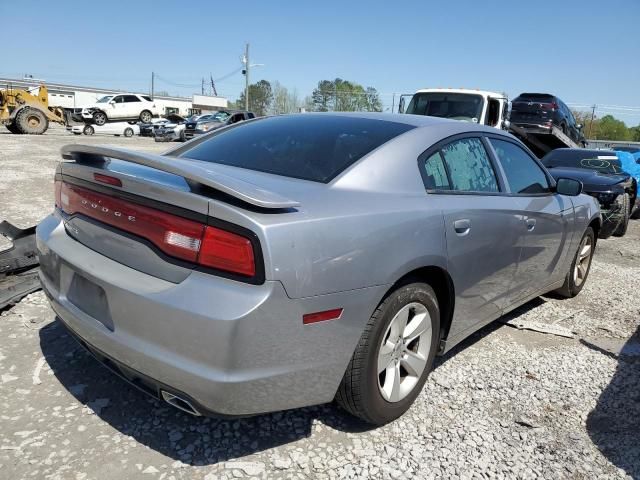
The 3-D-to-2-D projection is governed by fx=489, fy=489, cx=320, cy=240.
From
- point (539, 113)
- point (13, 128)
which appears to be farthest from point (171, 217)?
point (13, 128)

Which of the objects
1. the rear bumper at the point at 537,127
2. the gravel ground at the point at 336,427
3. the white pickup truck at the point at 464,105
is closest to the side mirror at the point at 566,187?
the gravel ground at the point at 336,427

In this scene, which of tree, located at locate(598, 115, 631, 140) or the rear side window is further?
tree, located at locate(598, 115, 631, 140)

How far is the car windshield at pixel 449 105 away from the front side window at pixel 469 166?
8439mm

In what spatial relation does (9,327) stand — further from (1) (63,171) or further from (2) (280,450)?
(2) (280,450)

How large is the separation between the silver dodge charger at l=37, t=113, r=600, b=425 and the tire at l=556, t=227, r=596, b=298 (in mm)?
1777

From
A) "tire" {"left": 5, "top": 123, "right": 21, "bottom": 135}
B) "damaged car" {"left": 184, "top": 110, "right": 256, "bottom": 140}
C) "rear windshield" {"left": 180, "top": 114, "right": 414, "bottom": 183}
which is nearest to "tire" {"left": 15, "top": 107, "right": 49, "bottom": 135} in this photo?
"tire" {"left": 5, "top": 123, "right": 21, "bottom": 135}

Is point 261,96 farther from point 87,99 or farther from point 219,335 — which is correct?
point 219,335

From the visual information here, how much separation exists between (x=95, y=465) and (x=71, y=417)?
410mm

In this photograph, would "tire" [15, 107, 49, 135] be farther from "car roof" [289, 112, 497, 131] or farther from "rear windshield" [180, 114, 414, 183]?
"car roof" [289, 112, 497, 131]

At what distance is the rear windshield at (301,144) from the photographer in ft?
8.07

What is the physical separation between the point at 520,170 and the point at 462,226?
130cm

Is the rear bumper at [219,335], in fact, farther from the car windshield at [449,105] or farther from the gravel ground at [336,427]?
the car windshield at [449,105]

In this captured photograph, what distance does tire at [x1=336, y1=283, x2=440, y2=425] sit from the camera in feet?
7.20

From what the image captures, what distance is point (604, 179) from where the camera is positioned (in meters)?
7.86
